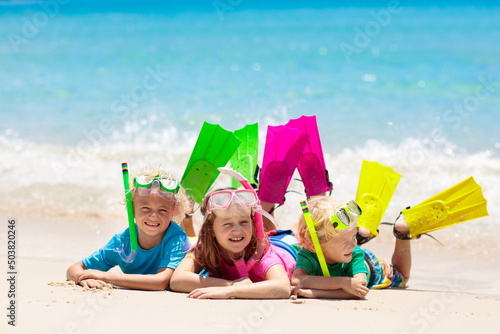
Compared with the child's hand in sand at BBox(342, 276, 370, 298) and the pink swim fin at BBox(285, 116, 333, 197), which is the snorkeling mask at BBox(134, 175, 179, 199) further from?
the pink swim fin at BBox(285, 116, 333, 197)

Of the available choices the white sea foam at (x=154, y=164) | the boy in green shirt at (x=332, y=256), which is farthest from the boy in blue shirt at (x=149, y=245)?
the white sea foam at (x=154, y=164)

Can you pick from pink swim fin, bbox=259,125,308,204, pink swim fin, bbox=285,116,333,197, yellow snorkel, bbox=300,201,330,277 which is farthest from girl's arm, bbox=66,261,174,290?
pink swim fin, bbox=285,116,333,197

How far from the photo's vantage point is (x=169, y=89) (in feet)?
37.9

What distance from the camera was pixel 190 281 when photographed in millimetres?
3533

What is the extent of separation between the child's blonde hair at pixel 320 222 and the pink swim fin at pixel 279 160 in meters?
0.91

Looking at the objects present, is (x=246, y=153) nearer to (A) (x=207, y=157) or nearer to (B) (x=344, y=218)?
(A) (x=207, y=157)

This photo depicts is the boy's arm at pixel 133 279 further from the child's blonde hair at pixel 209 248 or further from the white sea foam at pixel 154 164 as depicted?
the white sea foam at pixel 154 164

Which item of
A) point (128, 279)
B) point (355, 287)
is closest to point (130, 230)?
point (128, 279)

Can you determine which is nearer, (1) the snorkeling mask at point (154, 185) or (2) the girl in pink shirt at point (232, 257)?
(2) the girl in pink shirt at point (232, 257)

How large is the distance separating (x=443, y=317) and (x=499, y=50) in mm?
11117

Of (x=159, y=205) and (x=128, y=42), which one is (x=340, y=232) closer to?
(x=159, y=205)

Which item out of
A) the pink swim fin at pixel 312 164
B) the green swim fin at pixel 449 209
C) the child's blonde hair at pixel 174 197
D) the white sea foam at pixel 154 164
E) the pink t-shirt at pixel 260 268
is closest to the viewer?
the pink t-shirt at pixel 260 268

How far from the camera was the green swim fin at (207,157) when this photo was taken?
447 centimetres

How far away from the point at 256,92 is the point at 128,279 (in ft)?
25.6
